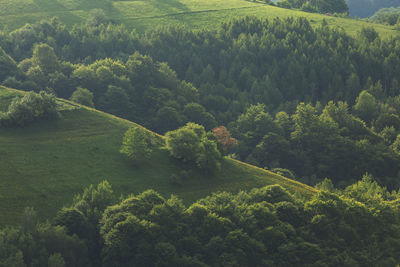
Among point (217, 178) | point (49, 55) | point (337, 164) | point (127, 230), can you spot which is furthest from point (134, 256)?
point (49, 55)

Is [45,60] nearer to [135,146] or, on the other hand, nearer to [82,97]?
[82,97]

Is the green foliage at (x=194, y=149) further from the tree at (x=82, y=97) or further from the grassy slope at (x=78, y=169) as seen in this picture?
the tree at (x=82, y=97)

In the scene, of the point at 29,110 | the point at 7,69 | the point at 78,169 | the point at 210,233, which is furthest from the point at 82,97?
the point at 210,233

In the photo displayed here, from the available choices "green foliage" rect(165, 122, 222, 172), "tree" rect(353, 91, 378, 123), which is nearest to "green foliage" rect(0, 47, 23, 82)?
"green foliage" rect(165, 122, 222, 172)

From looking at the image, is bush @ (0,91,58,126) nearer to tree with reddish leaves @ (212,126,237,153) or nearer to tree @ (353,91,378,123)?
tree with reddish leaves @ (212,126,237,153)

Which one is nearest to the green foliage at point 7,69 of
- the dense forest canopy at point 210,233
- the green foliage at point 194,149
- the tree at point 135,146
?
the tree at point 135,146
